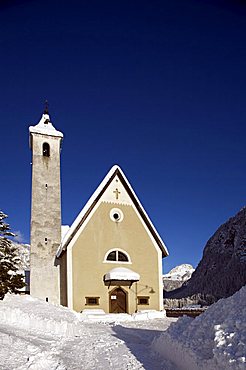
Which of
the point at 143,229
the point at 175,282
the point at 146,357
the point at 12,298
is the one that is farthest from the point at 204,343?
the point at 175,282

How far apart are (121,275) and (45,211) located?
6731 millimetres

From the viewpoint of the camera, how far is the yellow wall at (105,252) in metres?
23.4

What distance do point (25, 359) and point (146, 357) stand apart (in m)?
2.69


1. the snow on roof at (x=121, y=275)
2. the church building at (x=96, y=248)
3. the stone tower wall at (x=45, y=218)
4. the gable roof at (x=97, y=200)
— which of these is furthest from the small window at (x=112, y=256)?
the stone tower wall at (x=45, y=218)

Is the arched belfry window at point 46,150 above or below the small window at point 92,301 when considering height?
above

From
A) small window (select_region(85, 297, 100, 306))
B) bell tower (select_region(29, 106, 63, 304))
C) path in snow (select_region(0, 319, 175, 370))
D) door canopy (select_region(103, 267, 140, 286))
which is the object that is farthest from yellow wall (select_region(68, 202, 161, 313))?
path in snow (select_region(0, 319, 175, 370))

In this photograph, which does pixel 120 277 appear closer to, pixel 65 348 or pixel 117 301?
pixel 117 301

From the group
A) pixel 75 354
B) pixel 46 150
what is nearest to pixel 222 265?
pixel 46 150

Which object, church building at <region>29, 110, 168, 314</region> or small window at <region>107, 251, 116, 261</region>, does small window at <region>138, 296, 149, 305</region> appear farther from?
small window at <region>107, 251, 116, 261</region>

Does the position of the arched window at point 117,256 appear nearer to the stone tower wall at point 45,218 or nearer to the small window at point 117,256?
the small window at point 117,256

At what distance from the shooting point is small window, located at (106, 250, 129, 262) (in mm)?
24728

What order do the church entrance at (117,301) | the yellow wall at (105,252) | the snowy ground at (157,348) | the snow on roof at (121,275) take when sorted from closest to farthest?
the snowy ground at (157,348), the snow on roof at (121,275), the yellow wall at (105,252), the church entrance at (117,301)

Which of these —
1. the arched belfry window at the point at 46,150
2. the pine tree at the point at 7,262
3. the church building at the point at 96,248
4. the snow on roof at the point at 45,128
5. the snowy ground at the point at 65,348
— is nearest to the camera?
the snowy ground at the point at 65,348

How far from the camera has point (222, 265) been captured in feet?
394
